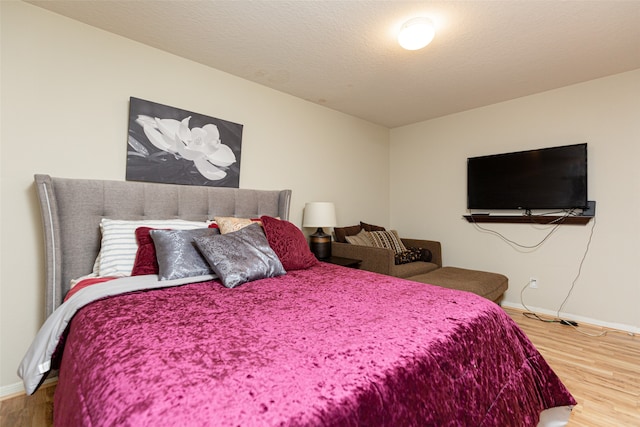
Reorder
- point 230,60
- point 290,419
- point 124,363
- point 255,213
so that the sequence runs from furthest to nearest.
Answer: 1. point 255,213
2. point 230,60
3. point 124,363
4. point 290,419

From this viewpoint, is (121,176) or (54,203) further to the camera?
(121,176)

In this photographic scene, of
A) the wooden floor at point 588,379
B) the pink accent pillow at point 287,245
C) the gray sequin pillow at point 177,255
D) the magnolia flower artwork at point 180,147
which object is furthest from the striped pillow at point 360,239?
the gray sequin pillow at point 177,255

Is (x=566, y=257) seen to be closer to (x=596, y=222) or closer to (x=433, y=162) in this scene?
(x=596, y=222)

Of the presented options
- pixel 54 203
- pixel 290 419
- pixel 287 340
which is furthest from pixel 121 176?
pixel 290 419

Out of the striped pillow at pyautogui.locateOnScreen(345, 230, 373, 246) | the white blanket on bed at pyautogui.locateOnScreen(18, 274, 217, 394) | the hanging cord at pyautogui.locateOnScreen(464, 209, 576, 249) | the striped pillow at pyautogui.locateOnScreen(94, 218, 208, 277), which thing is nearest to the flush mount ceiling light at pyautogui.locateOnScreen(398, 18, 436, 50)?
the striped pillow at pyautogui.locateOnScreen(345, 230, 373, 246)

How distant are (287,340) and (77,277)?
173cm

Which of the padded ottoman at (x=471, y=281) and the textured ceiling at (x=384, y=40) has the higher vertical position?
the textured ceiling at (x=384, y=40)

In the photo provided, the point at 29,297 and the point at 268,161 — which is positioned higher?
the point at 268,161

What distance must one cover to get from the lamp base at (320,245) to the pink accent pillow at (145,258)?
1.68m

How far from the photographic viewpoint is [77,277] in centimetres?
192

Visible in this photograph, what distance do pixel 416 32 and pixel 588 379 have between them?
8.49ft

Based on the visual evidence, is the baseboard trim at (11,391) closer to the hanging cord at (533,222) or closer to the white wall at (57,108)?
the white wall at (57,108)

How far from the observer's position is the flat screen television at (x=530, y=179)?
2969 millimetres

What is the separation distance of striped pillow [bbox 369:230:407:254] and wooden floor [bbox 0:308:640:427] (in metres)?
1.47
